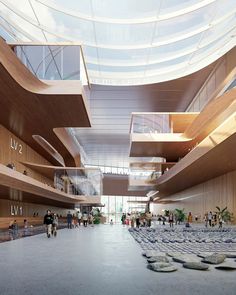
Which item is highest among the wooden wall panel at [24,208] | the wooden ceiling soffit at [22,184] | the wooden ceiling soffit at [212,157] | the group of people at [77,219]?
the wooden ceiling soffit at [212,157]

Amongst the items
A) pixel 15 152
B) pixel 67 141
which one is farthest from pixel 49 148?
pixel 15 152

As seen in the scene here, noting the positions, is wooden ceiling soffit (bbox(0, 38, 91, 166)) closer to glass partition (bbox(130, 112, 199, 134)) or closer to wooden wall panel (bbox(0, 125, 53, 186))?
wooden wall panel (bbox(0, 125, 53, 186))

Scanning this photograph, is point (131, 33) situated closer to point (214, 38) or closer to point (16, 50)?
point (214, 38)

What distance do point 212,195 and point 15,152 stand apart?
673 inches

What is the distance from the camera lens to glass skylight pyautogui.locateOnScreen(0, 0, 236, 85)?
28.8 metres

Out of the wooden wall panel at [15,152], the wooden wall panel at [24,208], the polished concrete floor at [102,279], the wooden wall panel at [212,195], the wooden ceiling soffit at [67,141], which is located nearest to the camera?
the polished concrete floor at [102,279]

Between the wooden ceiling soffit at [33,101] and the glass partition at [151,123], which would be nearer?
the wooden ceiling soffit at [33,101]

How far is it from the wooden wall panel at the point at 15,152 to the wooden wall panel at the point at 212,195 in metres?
15.6

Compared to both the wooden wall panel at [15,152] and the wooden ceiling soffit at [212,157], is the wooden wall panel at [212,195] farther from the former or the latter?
the wooden wall panel at [15,152]

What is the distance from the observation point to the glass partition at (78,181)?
1396 inches

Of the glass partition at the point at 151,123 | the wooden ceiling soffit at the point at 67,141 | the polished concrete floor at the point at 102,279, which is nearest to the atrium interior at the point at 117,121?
the polished concrete floor at the point at 102,279

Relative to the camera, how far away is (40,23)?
30.8 metres

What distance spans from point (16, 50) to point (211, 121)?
1813 centimetres

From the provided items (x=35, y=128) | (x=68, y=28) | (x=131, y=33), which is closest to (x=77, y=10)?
(x=68, y=28)
